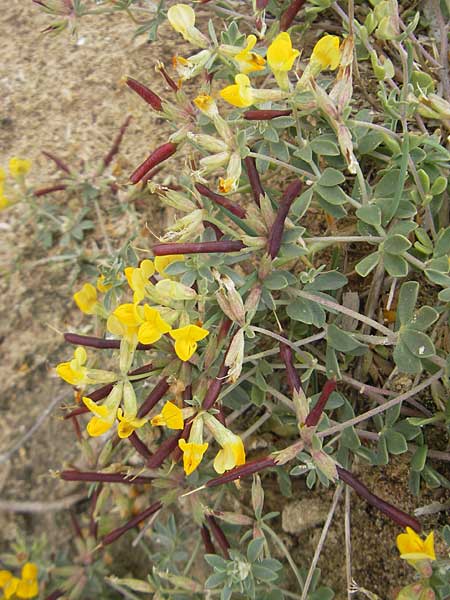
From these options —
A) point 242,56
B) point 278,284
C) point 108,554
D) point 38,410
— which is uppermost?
point 242,56

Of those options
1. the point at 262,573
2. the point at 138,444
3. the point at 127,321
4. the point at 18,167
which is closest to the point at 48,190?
the point at 18,167

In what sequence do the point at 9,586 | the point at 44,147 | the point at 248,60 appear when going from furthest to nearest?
the point at 44,147
the point at 9,586
the point at 248,60

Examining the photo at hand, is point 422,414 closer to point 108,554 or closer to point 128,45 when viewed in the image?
point 108,554

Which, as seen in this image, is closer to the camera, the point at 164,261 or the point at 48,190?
the point at 164,261

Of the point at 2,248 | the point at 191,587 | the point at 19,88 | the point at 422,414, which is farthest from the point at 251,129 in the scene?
the point at 19,88

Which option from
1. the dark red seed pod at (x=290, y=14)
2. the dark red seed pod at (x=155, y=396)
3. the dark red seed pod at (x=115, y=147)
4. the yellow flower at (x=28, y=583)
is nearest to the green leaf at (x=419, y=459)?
the dark red seed pod at (x=155, y=396)

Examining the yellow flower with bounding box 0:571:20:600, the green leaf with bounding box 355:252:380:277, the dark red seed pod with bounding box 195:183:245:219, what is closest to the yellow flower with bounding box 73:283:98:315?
the dark red seed pod with bounding box 195:183:245:219

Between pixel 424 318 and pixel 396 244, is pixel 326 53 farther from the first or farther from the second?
pixel 424 318
